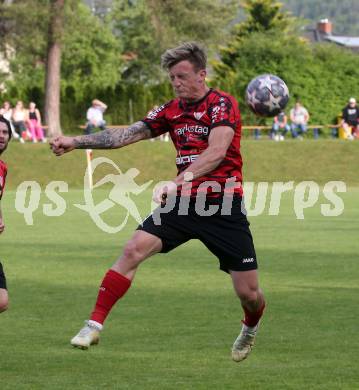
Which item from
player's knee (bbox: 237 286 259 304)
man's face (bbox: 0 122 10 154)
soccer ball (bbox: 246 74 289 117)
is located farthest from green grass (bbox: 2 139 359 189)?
man's face (bbox: 0 122 10 154)

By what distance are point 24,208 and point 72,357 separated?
2037 cm

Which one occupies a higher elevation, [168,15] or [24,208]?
[168,15]

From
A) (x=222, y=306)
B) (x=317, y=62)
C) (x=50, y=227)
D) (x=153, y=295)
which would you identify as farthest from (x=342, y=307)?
(x=317, y=62)

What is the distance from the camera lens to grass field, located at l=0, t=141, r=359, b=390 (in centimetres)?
849

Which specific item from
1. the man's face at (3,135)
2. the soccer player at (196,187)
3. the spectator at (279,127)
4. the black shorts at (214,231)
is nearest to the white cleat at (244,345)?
the soccer player at (196,187)

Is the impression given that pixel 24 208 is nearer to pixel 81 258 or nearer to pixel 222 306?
pixel 81 258

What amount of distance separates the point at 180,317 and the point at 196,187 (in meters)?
2.95

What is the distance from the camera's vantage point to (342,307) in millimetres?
11953

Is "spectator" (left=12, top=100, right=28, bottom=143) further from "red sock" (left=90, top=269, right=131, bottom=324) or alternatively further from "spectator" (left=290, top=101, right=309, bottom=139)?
"red sock" (left=90, top=269, right=131, bottom=324)

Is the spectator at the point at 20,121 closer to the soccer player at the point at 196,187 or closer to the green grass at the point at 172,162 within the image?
the green grass at the point at 172,162

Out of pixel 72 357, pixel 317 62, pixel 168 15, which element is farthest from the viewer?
pixel 317 62

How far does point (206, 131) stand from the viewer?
8641 mm

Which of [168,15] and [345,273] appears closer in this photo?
[345,273]

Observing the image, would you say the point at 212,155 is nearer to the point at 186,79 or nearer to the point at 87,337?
the point at 186,79
